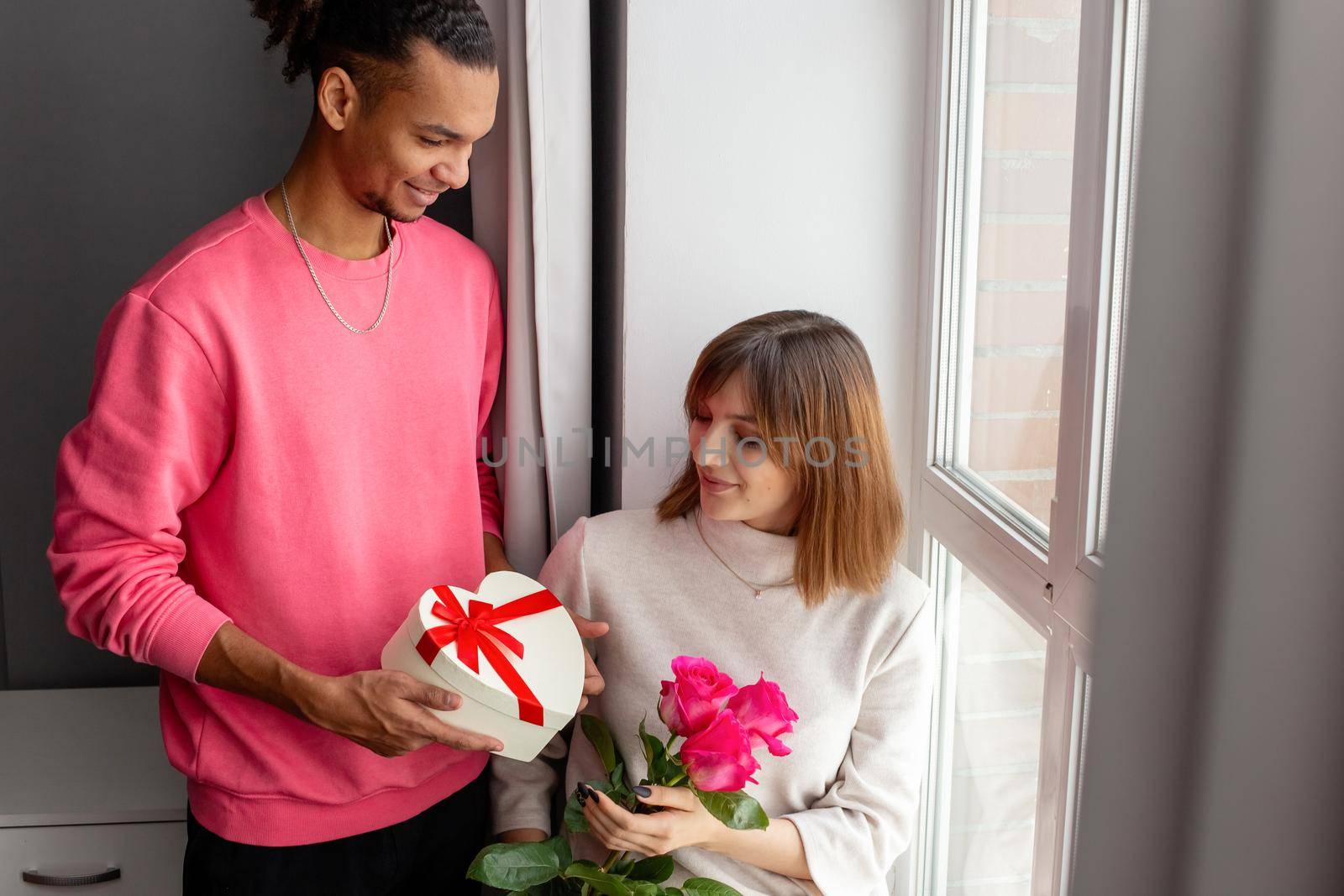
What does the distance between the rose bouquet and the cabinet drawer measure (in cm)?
74

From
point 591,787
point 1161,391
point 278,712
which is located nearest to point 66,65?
point 278,712

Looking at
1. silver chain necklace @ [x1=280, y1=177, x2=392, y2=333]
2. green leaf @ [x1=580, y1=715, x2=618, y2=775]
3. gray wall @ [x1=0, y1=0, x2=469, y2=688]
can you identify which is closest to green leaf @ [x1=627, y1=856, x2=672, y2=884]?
green leaf @ [x1=580, y1=715, x2=618, y2=775]

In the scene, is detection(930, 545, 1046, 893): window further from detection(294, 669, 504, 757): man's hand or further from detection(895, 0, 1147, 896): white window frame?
detection(294, 669, 504, 757): man's hand

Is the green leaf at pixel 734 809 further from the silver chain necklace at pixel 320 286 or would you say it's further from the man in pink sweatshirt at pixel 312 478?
the silver chain necklace at pixel 320 286

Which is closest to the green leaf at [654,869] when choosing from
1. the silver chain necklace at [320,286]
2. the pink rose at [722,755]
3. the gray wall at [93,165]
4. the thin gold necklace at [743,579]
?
the pink rose at [722,755]

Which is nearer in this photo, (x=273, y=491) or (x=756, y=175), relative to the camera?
(x=273, y=491)

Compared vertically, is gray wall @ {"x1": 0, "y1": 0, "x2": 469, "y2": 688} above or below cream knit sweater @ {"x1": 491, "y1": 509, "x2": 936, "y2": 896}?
above

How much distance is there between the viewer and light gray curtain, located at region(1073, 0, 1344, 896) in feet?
1.24

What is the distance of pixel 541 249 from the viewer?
1411 mm

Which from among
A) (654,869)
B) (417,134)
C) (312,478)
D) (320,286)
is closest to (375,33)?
(417,134)

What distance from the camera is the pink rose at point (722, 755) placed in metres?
0.96

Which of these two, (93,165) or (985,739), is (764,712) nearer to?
(985,739)

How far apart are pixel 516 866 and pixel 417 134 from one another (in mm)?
772

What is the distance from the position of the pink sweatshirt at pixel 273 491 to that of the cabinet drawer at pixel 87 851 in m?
0.33
